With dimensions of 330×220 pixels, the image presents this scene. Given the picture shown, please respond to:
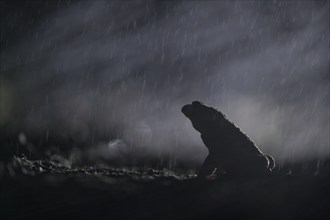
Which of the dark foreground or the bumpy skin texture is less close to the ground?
the bumpy skin texture

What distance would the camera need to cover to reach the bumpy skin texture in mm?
9773

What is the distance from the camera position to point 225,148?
33.6ft

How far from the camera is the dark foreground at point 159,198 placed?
5.83 metres

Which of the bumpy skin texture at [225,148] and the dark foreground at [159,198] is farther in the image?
the bumpy skin texture at [225,148]

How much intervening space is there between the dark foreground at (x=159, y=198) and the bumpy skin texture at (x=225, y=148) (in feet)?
4.57

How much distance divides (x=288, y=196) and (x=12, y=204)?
4.64 meters

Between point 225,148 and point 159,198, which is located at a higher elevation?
point 225,148

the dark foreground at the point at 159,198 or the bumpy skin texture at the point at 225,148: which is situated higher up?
the bumpy skin texture at the point at 225,148

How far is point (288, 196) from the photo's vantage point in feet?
21.6

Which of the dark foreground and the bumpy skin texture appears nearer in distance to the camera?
the dark foreground

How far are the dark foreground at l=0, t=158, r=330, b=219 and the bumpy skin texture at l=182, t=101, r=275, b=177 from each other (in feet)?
4.57

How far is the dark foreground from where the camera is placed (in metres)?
5.83

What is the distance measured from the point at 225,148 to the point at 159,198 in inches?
157

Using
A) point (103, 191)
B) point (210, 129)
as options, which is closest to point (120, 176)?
point (103, 191)
